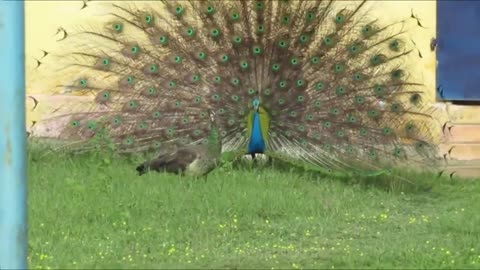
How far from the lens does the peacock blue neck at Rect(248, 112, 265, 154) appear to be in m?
8.32

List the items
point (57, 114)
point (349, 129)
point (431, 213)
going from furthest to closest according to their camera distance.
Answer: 1. point (57, 114)
2. point (349, 129)
3. point (431, 213)

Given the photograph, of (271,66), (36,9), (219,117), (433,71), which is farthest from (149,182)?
(433,71)

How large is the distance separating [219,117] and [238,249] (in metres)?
2.76

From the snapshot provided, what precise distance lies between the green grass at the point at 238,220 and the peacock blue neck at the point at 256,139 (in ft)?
0.91

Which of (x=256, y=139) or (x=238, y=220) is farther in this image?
(x=256, y=139)

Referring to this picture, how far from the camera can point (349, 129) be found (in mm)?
8195

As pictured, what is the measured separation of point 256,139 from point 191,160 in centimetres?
98

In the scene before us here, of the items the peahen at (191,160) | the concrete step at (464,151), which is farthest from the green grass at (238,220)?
the concrete step at (464,151)

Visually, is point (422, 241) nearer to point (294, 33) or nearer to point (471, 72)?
point (294, 33)

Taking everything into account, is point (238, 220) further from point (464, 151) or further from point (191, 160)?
point (464, 151)

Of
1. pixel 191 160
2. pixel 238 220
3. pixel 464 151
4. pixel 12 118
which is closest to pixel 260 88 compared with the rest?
pixel 191 160

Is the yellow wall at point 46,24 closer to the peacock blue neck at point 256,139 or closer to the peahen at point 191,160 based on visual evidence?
the peacock blue neck at point 256,139

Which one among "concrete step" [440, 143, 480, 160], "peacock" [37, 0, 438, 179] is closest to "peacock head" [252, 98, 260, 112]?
"peacock" [37, 0, 438, 179]

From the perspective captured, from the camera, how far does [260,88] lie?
8469mm
